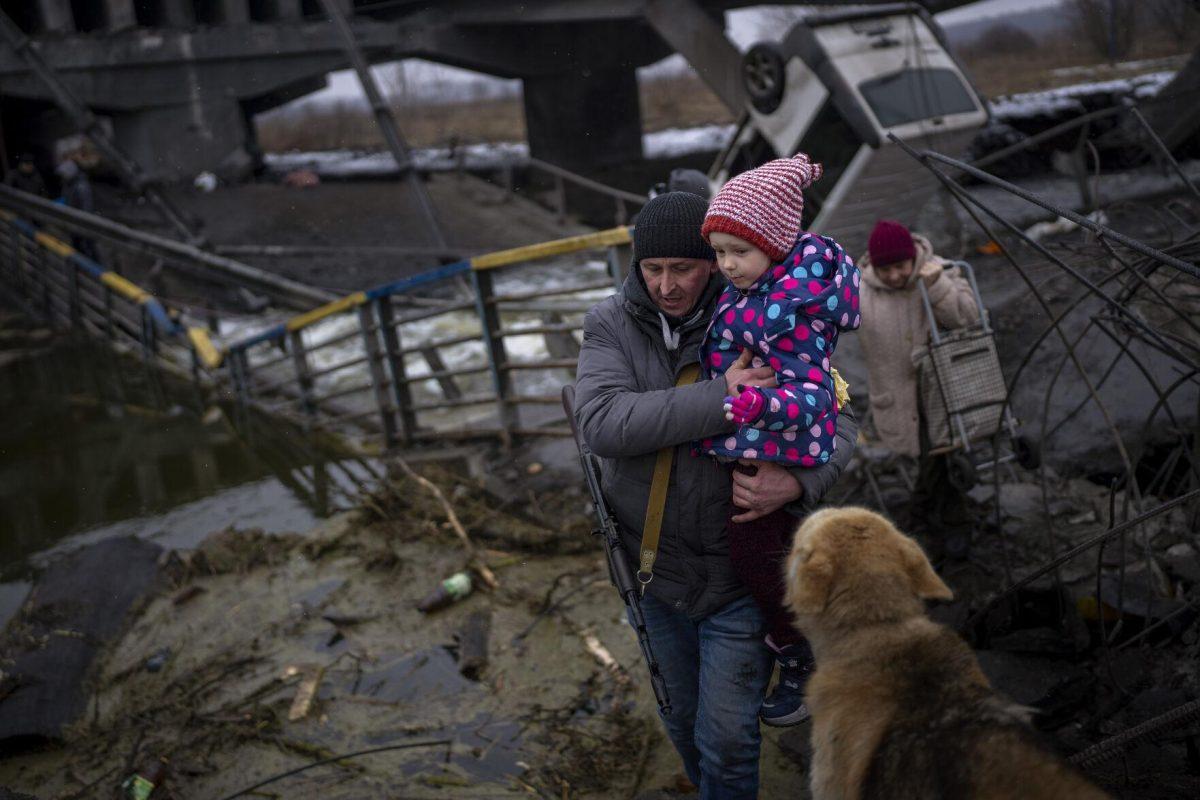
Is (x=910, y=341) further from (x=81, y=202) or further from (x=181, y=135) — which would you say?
(x=181, y=135)

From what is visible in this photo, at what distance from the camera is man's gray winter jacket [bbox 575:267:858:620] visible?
8.23ft

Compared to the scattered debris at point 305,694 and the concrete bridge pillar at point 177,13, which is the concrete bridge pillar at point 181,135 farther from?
the scattered debris at point 305,694

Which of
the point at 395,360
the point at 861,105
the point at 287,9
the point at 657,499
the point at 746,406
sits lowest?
the point at 395,360

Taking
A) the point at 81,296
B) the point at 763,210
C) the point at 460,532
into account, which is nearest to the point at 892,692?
the point at 763,210

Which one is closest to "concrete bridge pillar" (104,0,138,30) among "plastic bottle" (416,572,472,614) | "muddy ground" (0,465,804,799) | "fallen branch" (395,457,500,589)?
"fallen branch" (395,457,500,589)

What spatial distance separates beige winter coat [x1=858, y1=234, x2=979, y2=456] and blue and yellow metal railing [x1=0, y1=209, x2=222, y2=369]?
8.06 m

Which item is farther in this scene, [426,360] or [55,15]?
[55,15]

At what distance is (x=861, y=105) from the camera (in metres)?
10.7

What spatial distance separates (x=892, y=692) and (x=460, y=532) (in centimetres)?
429

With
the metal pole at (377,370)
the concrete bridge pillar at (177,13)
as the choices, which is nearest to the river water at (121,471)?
the metal pole at (377,370)

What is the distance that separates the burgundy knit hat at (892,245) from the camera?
4.72 meters

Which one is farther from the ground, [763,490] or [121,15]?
[121,15]

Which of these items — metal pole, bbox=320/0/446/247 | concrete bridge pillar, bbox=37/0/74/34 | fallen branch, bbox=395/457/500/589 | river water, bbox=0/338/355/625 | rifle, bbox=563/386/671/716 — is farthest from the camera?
concrete bridge pillar, bbox=37/0/74/34

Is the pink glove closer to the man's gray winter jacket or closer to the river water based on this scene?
the man's gray winter jacket
